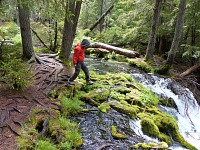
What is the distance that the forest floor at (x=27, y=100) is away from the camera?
598 centimetres

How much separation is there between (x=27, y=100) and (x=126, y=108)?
3434mm

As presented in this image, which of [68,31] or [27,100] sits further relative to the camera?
[68,31]

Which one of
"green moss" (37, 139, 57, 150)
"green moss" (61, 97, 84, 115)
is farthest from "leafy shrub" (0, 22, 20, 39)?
"green moss" (37, 139, 57, 150)

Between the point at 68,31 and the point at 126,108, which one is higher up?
the point at 68,31

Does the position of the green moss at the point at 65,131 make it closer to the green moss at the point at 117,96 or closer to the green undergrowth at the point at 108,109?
the green undergrowth at the point at 108,109

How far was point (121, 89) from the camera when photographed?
33.1ft

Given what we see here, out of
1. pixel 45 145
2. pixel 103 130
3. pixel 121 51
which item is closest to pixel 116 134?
pixel 103 130

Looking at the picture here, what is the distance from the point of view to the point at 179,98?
1152 centimetres

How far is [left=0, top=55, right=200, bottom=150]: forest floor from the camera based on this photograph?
19.6 feet

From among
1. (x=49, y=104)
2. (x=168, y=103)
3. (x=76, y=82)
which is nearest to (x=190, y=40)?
(x=168, y=103)

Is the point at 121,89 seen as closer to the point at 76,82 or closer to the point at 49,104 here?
the point at 76,82

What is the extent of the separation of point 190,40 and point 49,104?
40.6 feet

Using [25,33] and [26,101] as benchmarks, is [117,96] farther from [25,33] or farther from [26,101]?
[25,33]

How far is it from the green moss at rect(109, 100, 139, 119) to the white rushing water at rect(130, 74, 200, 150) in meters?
2.13
